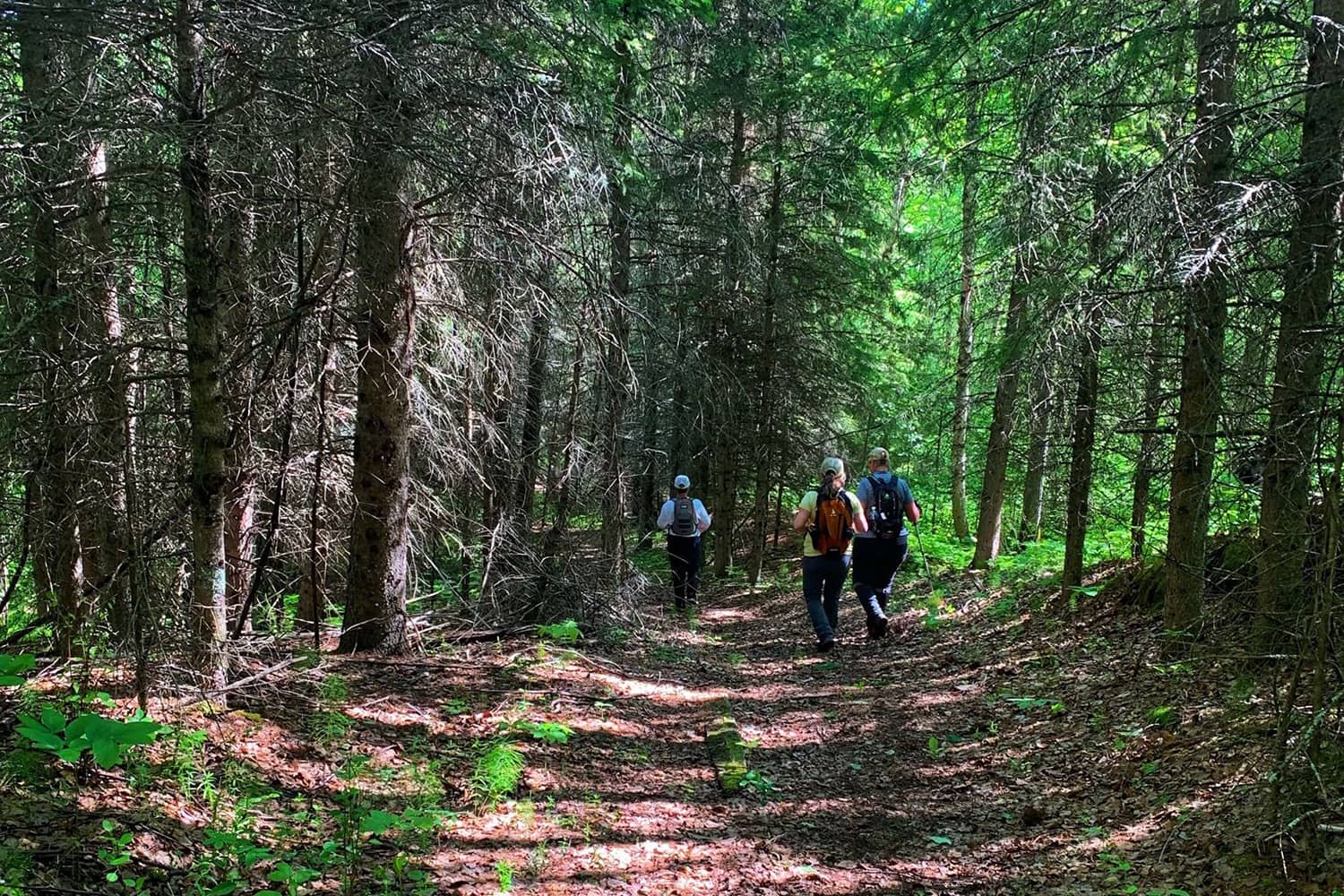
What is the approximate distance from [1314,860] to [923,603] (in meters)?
7.93

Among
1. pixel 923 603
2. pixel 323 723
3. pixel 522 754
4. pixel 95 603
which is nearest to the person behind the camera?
pixel 95 603

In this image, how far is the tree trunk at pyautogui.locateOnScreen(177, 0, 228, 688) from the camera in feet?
13.9

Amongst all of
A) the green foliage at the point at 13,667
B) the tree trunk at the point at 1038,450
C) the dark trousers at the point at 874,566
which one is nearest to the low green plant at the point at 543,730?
the green foliage at the point at 13,667

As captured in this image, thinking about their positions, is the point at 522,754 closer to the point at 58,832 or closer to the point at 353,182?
the point at 58,832

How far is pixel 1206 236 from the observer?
5047 millimetres

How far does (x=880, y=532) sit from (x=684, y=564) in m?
3.70

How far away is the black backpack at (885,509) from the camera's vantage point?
9.25 meters

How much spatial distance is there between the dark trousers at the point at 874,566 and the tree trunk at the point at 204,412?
6780mm

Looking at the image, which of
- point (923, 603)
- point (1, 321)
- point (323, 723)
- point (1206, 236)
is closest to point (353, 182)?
point (1, 321)

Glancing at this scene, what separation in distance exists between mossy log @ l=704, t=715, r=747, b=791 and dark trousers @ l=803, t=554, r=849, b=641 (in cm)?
265

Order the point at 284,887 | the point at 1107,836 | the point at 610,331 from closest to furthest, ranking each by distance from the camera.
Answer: the point at 284,887 → the point at 1107,836 → the point at 610,331

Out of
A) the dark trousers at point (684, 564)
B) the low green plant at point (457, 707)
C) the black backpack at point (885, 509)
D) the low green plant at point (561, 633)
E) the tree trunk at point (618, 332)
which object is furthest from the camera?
the dark trousers at point (684, 564)

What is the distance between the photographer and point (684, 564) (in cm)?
1212

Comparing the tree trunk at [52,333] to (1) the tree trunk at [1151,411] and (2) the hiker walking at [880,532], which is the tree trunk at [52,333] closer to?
(1) the tree trunk at [1151,411]
